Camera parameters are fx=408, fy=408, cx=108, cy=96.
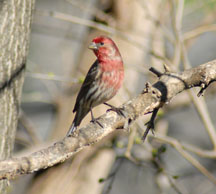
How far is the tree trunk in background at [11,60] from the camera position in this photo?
144 inches

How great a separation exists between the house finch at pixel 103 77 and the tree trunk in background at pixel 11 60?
1143mm

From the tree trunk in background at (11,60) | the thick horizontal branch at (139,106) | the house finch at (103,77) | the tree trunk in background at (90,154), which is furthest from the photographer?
the tree trunk in background at (90,154)

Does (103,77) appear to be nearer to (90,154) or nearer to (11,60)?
(11,60)

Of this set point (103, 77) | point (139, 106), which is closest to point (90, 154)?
point (103, 77)

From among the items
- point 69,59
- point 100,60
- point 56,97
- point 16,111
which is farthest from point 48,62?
point 16,111

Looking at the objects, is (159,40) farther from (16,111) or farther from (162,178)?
(16,111)

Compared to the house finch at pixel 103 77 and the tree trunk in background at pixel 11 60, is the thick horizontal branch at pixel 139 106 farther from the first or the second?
the house finch at pixel 103 77

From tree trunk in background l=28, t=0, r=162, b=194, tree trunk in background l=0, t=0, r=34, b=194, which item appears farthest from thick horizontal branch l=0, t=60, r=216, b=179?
tree trunk in background l=28, t=0, r=162, b=194

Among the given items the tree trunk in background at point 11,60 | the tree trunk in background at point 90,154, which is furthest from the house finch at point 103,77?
the tree trunk in background at point 11,60

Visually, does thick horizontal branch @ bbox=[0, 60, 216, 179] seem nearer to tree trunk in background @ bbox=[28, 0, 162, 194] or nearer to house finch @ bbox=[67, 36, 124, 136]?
house finch @ bbox=[67, 36, 124, 136]

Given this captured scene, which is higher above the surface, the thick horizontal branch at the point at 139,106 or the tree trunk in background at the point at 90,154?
the thick horizontal branch at the point at 139,106

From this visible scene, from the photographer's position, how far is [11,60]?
3.75 m

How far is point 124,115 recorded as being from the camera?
3492 millimetres

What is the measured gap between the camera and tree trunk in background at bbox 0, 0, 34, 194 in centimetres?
367
